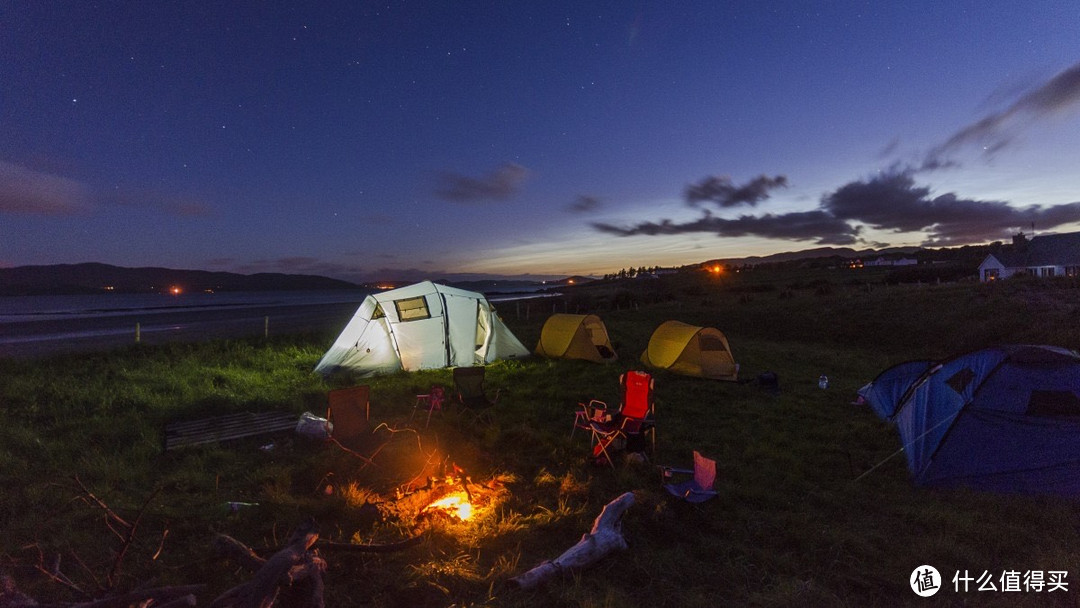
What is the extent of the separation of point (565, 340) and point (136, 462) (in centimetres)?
926

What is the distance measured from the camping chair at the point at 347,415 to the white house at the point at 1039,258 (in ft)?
151

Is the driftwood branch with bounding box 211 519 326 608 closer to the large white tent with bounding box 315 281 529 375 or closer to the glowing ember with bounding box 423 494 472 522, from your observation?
the glowing ember with bounding box 423 494 472 522

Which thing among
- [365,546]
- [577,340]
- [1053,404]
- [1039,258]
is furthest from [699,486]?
[1039,258]

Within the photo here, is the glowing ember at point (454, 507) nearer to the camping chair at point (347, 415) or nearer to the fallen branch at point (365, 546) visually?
the fallen branch at point (365, 546)

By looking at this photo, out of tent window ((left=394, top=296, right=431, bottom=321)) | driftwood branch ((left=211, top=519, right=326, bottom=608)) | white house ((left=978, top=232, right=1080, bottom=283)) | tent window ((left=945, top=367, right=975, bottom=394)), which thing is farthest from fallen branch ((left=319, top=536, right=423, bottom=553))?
white house ((left=978, top=232, right=1080, bottom=283))

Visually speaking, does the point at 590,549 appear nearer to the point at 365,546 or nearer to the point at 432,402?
the point at 365,546

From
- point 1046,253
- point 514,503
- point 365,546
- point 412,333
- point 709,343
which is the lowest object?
point 514,503

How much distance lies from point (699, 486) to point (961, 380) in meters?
3.78

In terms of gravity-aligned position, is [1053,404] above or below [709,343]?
above

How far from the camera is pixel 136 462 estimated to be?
5.88 m

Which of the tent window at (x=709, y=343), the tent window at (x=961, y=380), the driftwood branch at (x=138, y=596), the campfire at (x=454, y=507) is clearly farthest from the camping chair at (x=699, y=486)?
the tent window at (x=709, y=343)

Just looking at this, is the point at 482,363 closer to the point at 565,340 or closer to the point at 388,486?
the point at 565,340

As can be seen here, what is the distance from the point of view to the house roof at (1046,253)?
117 ft

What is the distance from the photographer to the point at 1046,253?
Answer: 3806 cm
